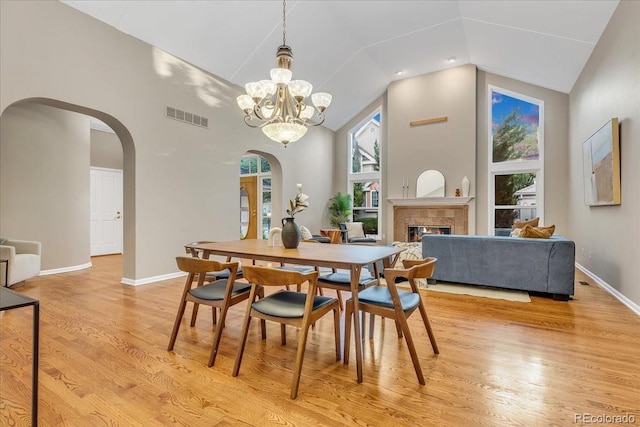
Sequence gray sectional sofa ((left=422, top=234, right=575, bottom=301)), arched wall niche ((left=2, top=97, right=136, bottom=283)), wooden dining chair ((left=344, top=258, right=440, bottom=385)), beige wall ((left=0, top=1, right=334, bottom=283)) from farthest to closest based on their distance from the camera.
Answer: arched wall niche ((left=2, top=97, right=136, bottom=283))
gray sectional sofa ((left=422, top=234, right=575, bottom=301))
beige wall ((left=0, top=1, right=334, bottom=283))
wooden dining chair ((left=344, top=258, right=440, bottom=385))

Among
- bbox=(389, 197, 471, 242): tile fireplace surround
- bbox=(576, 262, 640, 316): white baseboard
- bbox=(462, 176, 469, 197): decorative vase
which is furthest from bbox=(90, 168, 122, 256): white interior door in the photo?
bbox=(576, 262, 640, 316): white baseboard

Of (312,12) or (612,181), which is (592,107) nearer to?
(612,181)

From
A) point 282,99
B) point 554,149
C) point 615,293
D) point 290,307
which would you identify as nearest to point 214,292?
point 290,307

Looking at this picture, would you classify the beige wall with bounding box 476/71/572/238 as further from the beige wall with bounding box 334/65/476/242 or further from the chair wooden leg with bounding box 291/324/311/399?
the chair wooden leg with bounding box 291/324/311/399

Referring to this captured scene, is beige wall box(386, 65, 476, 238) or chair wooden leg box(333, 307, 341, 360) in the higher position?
beige wall box(386, 65, 476, 238)

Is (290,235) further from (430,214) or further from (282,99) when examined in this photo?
(430,214)

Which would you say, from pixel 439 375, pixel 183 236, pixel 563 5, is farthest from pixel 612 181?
pixel 183 236

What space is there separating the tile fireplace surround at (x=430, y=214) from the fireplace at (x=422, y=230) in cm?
6

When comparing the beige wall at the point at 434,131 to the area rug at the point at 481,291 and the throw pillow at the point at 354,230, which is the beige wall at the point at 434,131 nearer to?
the throw pillow at the point at 354,230

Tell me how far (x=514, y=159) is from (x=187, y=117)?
21.9 ft

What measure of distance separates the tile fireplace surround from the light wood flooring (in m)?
4.02

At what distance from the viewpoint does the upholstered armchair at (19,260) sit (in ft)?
12.5

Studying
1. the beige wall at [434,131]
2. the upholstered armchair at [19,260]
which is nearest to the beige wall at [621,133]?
the beige wall at [434,131]

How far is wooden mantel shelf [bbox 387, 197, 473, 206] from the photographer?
708 centimetres
